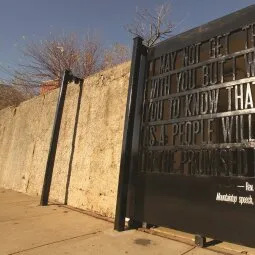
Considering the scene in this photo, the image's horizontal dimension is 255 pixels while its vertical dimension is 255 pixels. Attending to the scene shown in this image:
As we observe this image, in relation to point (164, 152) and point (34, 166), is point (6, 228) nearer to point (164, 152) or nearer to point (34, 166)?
point (164, 152)

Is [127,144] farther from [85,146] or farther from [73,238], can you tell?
[85,146]

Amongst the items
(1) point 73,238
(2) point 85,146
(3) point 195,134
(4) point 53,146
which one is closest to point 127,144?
(3) point 195,134

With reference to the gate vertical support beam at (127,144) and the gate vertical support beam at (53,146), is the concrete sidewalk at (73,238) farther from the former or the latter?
the gate vertical support beam at (53,146)

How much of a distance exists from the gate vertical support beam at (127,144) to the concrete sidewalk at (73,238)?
203 mm

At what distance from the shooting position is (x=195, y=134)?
2.94 m

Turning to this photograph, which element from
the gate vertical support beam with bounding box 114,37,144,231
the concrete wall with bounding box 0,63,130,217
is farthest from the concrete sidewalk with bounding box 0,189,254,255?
the concrete wall with bounding box 0,63,130,217

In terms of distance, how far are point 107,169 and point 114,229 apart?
104 centimetres

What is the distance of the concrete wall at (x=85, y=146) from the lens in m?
4.14

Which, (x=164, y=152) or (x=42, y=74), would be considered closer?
(x=164, y=152)

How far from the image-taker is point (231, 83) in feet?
9.07

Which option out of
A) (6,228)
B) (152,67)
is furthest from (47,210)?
(152,67)

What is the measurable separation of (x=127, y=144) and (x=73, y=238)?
3.87 feet

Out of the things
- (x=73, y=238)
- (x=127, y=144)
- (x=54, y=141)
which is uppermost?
(x=54, y=141)

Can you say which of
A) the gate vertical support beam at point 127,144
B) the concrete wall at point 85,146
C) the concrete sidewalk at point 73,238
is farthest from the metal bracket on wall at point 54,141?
the gate vertical support beam at point 127,144
